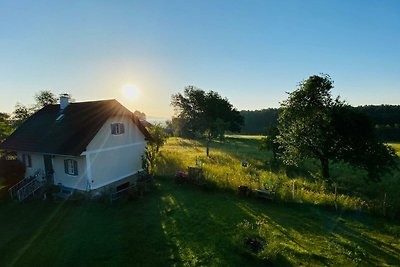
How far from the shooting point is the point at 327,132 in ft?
66.2

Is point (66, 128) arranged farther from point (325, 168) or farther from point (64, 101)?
point (325, 168)

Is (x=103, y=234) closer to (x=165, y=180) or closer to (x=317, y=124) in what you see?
(x=165, y=180)

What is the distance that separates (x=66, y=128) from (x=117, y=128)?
4.12m

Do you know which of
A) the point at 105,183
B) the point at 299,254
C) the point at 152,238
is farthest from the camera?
the point at 105,183

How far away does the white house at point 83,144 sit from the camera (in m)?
19.3

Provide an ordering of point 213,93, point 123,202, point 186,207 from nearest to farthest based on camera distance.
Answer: point 186,207 → point 123,202 → point 213,93

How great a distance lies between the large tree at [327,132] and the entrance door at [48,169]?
1936 centimetres

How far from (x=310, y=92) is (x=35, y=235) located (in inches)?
824

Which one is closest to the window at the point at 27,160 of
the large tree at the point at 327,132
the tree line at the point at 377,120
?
the large tree at the point at 327,132

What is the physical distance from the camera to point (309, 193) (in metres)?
17.0

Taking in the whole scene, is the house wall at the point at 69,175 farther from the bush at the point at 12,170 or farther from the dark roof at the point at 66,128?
the bush at the point at 12,170

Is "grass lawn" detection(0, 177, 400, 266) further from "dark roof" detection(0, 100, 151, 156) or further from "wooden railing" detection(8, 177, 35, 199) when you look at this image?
"dark roof" detection(0, 100, 151, 156)

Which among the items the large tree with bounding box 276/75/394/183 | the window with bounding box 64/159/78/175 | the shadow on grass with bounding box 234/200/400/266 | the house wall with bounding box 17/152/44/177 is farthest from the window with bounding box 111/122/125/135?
the large tree with bounding box 276/75/394/183

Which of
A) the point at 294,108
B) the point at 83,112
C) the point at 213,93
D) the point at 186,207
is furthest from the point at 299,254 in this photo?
the point at 213,93
